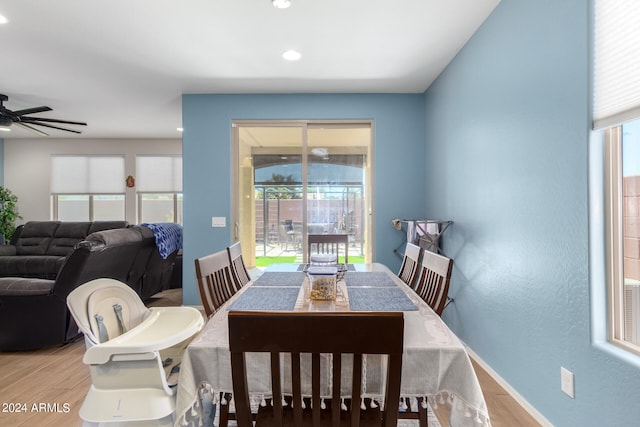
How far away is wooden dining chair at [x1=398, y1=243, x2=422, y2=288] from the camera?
224 centimetres

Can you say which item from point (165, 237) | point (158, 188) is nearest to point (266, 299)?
point (165, 237)

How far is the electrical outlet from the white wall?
6.49 meters

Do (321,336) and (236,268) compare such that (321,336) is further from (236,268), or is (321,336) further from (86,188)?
(86,188)

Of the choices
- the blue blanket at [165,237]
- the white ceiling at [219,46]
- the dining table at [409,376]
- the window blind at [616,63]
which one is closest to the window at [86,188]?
the white ceiling at [219,46]

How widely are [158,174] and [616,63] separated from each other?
670cm

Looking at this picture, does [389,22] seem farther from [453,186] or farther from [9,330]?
[9,330]

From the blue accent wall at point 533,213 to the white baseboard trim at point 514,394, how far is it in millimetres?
36

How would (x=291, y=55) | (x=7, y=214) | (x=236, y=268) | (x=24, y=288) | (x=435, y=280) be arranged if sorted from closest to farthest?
(x=435, y=280), (x=236, y=268), (x=24, y=288), (x=291, y=55), (x=7, y=214)

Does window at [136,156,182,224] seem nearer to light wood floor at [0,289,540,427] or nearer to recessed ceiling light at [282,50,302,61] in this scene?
light wood floor at [0,289,540,427]

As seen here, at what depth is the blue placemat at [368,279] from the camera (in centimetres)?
199

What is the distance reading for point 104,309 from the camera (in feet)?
4.53

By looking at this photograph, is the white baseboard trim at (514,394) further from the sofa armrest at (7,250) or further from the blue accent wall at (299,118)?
the sofa armrest at (7,250)

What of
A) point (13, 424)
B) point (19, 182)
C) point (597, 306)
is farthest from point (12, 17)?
point (19, 182)

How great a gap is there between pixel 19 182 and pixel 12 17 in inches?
213
